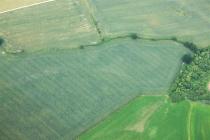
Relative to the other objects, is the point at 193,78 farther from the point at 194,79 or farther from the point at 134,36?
the point at 134,36

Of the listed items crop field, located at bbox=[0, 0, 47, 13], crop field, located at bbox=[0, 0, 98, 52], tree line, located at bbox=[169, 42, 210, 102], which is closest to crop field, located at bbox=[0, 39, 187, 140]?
tree line, located at bbox=[169, 42, 210, 102]

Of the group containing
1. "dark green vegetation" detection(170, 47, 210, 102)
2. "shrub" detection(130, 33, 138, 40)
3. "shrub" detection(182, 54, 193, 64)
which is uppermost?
"shrub" detection(130, 33, 138, 40)

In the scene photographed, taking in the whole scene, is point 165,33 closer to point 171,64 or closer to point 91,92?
point 171,64

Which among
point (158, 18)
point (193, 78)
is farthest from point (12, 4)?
point (193, 78)

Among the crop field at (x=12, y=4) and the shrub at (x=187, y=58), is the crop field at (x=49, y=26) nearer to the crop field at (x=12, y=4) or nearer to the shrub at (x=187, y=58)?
the crop field at (x=12, y=4)

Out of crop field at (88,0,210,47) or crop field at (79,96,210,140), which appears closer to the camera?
crop field at (79,96,210,140)

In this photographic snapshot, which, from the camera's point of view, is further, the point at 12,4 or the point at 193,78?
the point at 12,4

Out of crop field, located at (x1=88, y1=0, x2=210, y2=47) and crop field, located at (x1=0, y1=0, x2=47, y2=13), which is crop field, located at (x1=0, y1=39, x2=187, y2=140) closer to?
crop field, located at (x1=88, y1=0, x2=210, y2=47)
